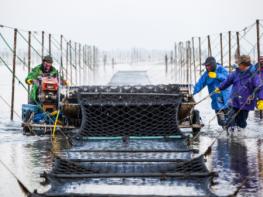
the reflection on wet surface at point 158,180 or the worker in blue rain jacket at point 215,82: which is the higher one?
the worker in blue rain jacket at point 215,82

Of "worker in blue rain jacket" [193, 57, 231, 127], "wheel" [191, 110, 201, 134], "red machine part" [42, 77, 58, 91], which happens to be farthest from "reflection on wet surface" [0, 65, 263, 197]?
"red machine part" [42, 77, 58, 91]

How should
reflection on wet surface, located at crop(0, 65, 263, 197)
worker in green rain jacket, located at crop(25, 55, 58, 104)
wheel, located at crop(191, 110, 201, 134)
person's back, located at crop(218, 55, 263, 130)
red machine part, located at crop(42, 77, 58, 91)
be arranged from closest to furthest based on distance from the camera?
1. reflection on wet surface, located at crop(0, 65, 263, 197)
2. person's back, located at crop(218, 55, 263, 130)
3. wheel, located at crop(191, 110, 201, 134)
4. red machine part, located at crop(42, 77, 58, 91)
5. worker in green rain jacket, located at crop(25, 55, 58, 104)

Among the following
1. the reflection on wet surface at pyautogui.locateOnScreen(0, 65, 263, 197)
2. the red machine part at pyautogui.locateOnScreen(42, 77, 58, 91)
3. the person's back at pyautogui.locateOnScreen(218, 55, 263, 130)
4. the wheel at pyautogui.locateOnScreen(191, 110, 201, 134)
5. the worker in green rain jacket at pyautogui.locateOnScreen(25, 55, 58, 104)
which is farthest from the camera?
the worker in green rain jacket at pyautogui.locateOnScreen(25, 55, 58, 104)

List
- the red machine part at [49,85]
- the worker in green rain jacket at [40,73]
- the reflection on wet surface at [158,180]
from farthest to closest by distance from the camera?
the worker in green rain jacket at [40,73]
the red machine part at [49,85]
the reflection on wet surface at [158,180]

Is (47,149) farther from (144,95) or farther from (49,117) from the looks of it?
(144,95)

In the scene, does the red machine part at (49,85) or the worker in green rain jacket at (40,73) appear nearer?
the red machine part at (49,85)

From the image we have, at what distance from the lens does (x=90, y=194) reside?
6105 millimetres

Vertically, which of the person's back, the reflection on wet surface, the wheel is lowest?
the reflection on wet surface

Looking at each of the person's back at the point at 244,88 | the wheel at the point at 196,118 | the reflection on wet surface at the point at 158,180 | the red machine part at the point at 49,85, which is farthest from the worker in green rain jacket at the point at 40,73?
the person's back at the point at 244,88

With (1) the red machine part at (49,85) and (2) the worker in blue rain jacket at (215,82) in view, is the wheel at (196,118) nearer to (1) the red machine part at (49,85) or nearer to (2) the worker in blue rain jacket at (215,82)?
(2) the worker in blue rain jacket at (215,82)

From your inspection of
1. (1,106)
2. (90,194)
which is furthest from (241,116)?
(1,106)

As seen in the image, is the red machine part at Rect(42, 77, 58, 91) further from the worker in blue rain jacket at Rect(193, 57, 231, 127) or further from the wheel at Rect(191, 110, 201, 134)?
the worker in blue rain jacket at Rect(193, 57, 231, 127)

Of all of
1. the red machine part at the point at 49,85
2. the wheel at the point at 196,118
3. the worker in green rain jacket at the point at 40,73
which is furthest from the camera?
the worker in green rain jacket at the point at 40,73

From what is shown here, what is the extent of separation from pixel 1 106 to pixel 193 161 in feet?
43.8
